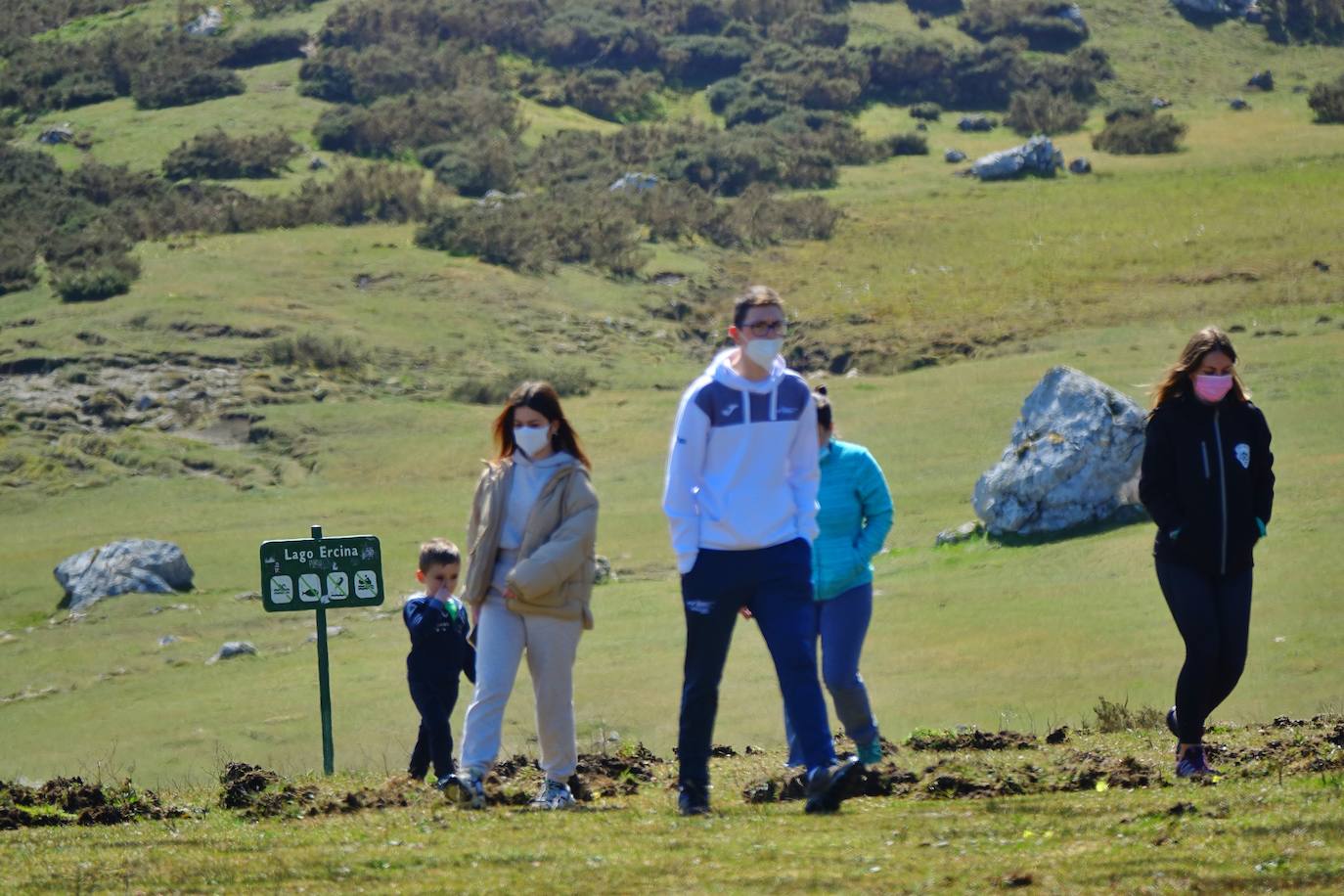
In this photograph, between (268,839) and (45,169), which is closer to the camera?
(268,839)

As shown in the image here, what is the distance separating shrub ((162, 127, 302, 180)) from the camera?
47.8 m

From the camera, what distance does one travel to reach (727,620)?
6.64 m

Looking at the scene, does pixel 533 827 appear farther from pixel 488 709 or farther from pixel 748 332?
pixel 748 332

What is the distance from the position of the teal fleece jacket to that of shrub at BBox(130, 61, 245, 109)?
5165cm

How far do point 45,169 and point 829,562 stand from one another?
1707 inches

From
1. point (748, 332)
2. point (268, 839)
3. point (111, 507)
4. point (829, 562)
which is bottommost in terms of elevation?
point (111, 507)

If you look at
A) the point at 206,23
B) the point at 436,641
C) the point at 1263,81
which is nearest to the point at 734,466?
the point at 436,641

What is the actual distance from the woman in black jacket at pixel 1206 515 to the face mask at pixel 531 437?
2391mm

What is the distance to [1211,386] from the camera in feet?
23.6

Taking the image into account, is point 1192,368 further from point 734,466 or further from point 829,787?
point 829,787

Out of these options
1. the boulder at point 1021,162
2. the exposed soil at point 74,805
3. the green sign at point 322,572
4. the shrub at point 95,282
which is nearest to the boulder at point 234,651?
the green sign at point 322,572

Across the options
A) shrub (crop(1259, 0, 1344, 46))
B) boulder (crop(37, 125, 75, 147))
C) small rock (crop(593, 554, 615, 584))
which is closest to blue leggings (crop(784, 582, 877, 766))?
small rock (crop(593, 554, 615, 584))

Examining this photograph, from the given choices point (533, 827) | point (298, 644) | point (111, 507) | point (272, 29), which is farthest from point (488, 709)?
point (272, 29)

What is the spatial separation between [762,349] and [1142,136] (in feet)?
156
